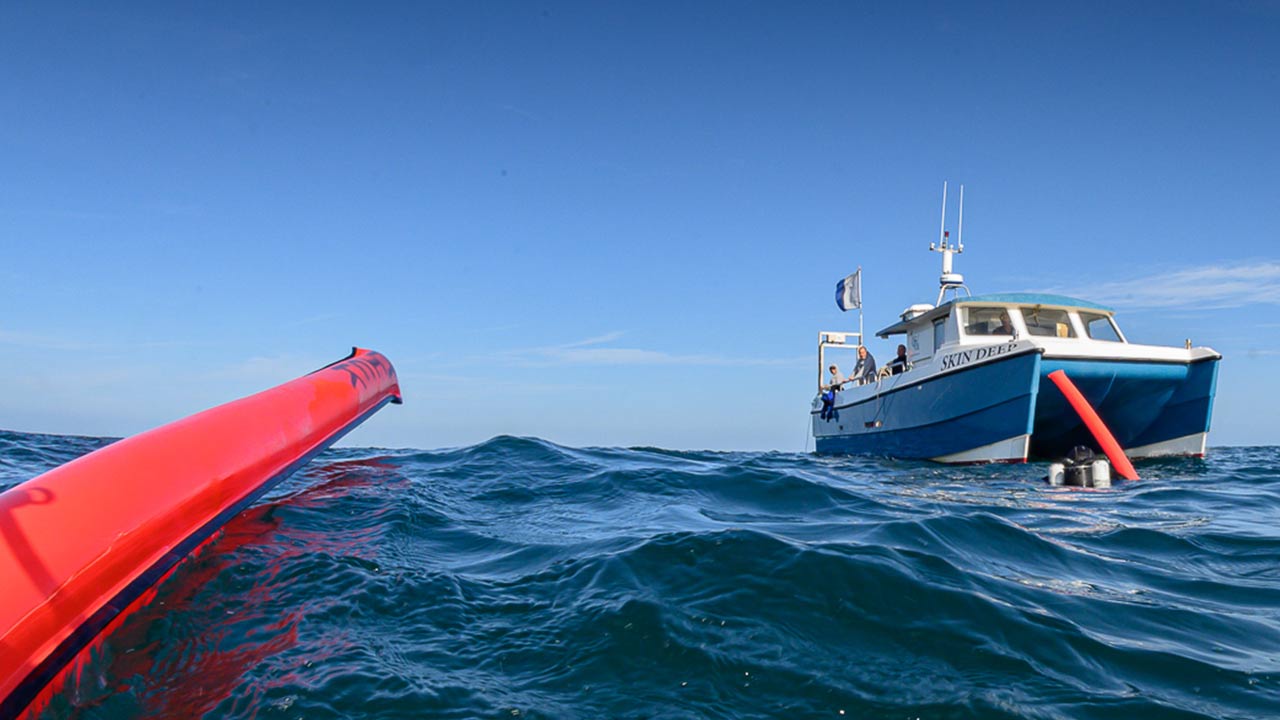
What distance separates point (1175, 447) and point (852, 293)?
316 inches

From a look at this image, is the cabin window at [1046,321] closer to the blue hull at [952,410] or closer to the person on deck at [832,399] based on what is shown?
the blue hull at [952,410]

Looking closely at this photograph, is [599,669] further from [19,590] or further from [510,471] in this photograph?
[510,471]

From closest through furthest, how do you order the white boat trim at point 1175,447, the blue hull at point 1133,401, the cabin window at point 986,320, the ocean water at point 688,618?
the ocean water at point 688,618 → the blue hull at point 1133,401 → the white boat trim at point 1175,447 → the cabin window at point 986,320

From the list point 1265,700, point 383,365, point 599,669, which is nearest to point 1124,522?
point 1265,700

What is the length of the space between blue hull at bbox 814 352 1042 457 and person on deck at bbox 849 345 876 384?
3.26 ft

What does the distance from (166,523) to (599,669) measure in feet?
6.76

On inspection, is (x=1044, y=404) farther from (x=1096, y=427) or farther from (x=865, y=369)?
(x=865, y=369)

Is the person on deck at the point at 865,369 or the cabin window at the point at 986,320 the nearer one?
the cabin window at the point at 986,320

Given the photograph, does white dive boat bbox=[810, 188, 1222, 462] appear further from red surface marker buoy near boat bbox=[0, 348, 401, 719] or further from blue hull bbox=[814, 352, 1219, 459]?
red surface marker buoy near boat bbox=[0, 348, 401, 719]

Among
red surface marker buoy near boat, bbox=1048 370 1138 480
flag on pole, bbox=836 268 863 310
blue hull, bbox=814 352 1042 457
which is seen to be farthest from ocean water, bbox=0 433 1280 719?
flag on pole, bbox=836 268 863 310

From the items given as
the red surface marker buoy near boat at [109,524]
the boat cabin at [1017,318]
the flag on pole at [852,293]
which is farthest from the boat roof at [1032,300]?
the red surface marker buoy near boat at [109,524]

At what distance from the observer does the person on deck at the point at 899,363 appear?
14845 mm

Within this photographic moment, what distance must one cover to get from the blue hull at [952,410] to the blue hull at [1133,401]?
20.8 inches

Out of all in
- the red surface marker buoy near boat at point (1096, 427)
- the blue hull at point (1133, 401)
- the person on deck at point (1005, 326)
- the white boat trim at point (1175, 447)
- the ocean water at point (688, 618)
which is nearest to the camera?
the ocean water at point (688, 618)
